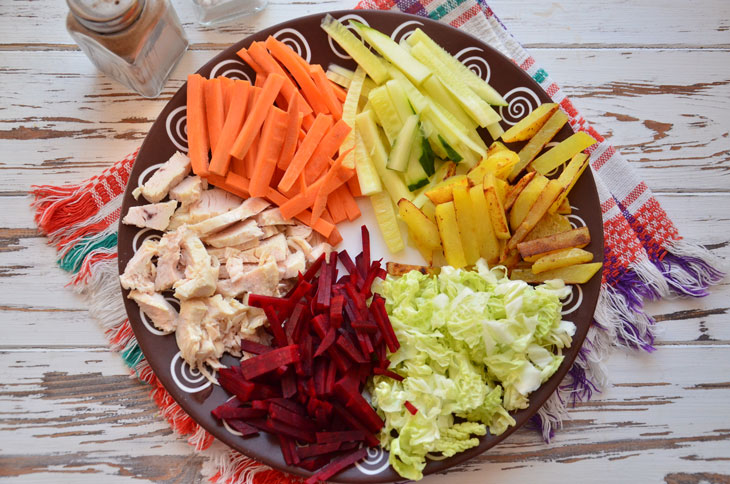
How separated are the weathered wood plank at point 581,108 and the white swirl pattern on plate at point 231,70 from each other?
0.91 feet

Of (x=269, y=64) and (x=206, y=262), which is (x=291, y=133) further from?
(x=206, y=262)

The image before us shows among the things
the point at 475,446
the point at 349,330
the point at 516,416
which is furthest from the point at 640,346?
the point at 349,330

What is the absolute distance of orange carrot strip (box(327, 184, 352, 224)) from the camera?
2.64 meters

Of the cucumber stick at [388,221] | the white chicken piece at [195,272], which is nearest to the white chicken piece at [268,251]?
the white chicken piece at [195,272]

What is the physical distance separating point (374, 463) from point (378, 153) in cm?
137

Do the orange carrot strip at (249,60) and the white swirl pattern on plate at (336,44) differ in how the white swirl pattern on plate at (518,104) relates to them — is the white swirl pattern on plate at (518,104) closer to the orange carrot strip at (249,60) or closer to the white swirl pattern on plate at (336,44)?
the white swirl pattern on plate at (336,44)

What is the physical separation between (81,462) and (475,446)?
1794 mm

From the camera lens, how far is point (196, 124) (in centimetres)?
250

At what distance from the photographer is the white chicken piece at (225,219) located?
247 centimetres

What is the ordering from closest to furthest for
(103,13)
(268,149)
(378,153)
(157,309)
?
(103,13) < (157,309) < (268,149) < (378,153)

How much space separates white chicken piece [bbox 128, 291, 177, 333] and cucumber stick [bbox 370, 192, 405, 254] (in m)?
1.00

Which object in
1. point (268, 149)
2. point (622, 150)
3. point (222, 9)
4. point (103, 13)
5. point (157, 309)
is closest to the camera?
point (103, 13)

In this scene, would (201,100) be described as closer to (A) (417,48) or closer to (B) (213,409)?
(A) (417,48)

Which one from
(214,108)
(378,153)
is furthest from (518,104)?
(214,108)
